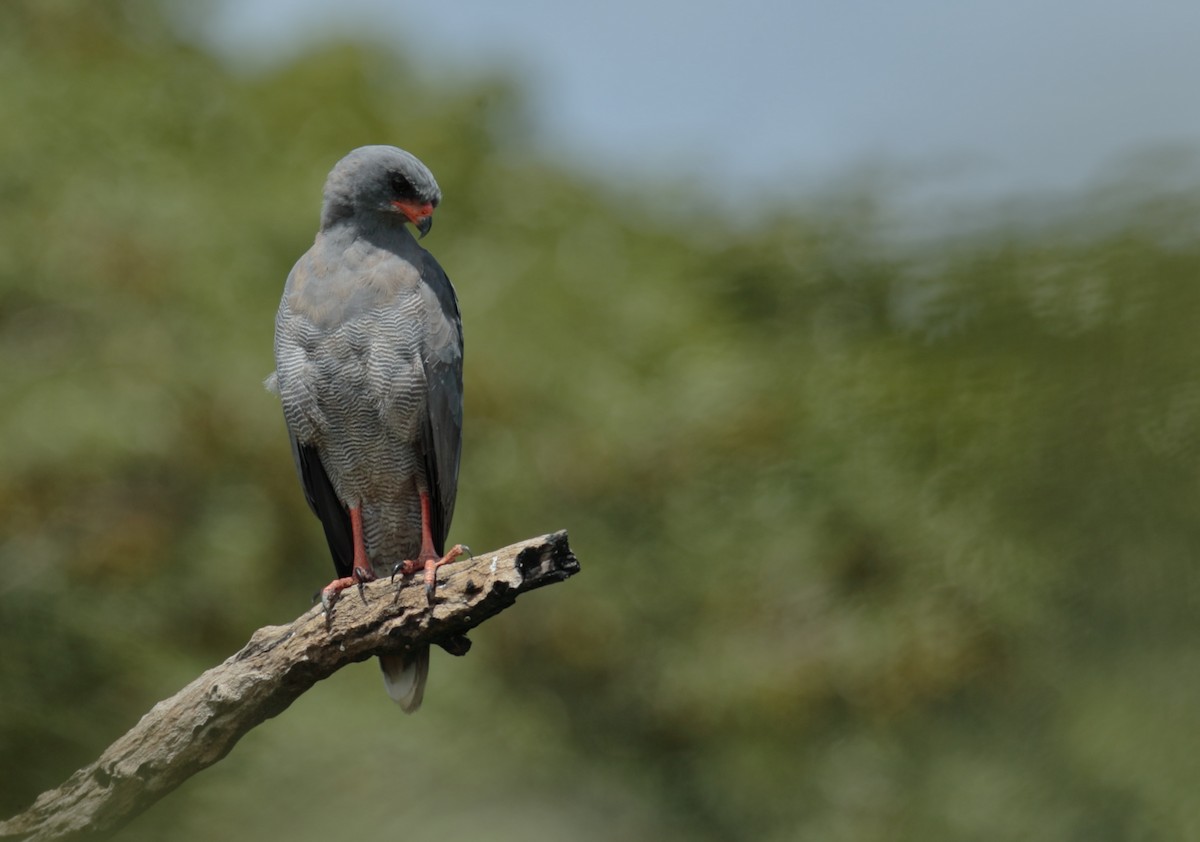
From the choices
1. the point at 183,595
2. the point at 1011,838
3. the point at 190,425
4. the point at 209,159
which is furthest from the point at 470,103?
the point at 1011,838

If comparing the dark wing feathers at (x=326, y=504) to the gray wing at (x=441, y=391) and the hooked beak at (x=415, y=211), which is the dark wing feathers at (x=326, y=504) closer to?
the gray wing at (x=441, y=391)

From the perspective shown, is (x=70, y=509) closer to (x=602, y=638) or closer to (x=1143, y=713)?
(x=602, y=638)

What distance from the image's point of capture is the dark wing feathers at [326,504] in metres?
5.77

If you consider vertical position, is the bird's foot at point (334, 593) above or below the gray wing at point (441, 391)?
below

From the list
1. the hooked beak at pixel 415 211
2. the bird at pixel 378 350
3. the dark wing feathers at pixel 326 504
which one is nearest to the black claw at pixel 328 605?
the bird at pixel 378 350

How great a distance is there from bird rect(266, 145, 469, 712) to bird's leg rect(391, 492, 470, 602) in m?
0.02

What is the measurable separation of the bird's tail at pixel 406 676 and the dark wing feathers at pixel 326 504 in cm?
77

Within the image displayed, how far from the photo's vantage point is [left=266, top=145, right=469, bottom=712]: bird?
5367mm

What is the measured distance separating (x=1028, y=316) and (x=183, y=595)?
10.7 meters

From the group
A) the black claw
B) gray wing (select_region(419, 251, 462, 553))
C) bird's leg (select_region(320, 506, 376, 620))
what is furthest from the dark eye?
the black claw

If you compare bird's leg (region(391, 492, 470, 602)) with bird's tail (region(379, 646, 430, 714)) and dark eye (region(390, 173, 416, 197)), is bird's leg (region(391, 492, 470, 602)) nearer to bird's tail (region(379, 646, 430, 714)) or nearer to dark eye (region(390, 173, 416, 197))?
bird's tail (region(379, 646, 430, 714))

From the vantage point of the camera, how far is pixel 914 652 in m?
8.58

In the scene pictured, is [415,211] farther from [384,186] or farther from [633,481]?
[633,481]

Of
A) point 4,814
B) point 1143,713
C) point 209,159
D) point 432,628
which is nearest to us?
point 1143,713
